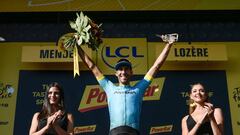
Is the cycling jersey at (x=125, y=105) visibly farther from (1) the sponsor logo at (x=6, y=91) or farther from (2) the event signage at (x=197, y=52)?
(1) the sponsor logo at (x=6, y=91)

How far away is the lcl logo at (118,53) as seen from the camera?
4988 mm

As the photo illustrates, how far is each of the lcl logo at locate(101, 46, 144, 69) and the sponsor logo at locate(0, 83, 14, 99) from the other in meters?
1.20

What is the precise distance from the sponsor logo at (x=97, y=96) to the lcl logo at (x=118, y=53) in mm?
383

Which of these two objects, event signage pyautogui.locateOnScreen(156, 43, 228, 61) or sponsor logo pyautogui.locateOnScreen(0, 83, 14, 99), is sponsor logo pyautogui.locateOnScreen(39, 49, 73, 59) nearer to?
sponsor logo pyautogui.locateOnScreen(0, 83, 14, 99)

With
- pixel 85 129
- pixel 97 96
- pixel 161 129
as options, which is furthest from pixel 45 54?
pixel 161 129

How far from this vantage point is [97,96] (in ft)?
15.9

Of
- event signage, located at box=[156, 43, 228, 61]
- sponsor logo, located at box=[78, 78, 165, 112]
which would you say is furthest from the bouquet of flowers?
event signage, located at box=[156, 43, 228, 61]

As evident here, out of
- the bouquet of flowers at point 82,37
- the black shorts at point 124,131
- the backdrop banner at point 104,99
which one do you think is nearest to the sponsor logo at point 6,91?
the backdrop banner at point 104,99

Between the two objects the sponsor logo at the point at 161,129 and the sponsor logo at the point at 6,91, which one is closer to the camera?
the sponsor logo at the point at 161,129

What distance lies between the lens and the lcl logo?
499 centimetres

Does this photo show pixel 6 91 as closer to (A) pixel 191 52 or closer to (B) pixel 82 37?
(B) pixel 82 37

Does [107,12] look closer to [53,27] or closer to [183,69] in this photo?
[53,27]

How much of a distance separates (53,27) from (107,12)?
2.45 ft

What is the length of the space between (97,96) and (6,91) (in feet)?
3.69
